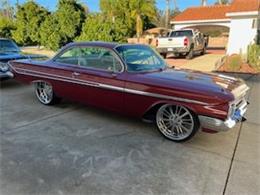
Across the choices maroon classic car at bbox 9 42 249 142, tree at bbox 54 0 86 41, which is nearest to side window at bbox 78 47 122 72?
maroon classic car at bbox 9 42 249 142

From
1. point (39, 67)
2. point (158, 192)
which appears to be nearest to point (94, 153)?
point (158, 192)

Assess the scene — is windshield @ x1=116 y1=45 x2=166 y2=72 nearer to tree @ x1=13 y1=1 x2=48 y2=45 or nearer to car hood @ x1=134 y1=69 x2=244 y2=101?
car hood @ x1=134 y1=69 x2=244 y2=101

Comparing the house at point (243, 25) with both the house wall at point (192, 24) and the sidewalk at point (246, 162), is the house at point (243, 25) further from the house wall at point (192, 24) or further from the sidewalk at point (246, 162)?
the sidewalk at point (246, 162)

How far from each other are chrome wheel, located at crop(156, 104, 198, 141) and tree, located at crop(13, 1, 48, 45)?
18.0 m

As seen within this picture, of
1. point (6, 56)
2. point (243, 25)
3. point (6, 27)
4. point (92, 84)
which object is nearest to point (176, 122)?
point (92, 84)

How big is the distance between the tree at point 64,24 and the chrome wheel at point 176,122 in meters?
14.3

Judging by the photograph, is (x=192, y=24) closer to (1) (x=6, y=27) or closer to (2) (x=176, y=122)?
(1) (x=6, y=27)

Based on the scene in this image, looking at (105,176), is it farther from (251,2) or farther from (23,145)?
(251,2)

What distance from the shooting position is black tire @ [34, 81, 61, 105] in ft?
18.5

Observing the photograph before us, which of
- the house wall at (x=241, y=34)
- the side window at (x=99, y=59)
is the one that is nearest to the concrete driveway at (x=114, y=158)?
the side window at (x=99, y=59)

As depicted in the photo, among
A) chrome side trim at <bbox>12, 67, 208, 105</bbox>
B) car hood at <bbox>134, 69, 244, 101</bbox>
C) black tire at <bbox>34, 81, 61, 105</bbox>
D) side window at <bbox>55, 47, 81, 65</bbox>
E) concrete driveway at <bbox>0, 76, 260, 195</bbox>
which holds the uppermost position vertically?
side window at <bbox>55, 47, 81, 65</bbox>

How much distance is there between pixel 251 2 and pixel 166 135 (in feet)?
45.7

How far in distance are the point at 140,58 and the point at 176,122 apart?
143 centimetres

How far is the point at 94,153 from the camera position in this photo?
3619mm
